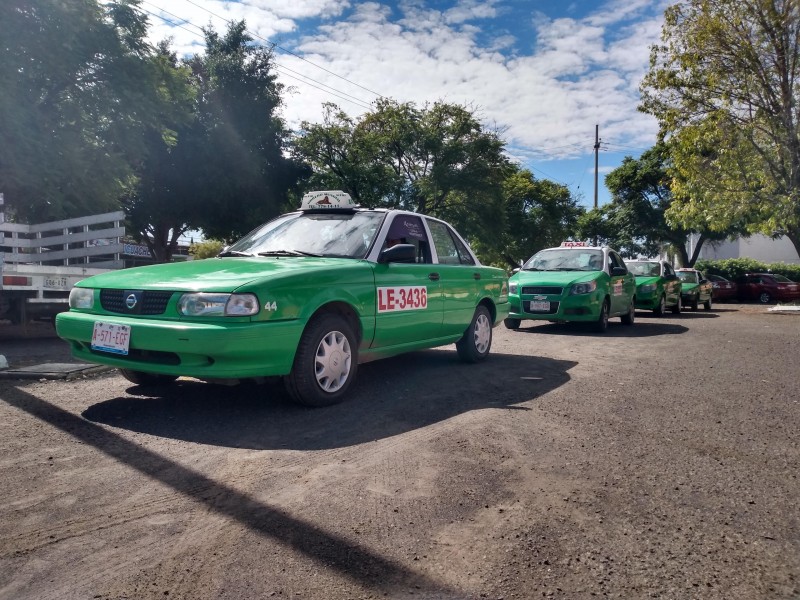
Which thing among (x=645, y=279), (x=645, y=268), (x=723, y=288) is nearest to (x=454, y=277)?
(x=645, y=279)

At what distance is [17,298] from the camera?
905 centimetres

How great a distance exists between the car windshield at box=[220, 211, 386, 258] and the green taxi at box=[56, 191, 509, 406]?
2 cm

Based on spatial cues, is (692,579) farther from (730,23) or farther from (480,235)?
(480,235)

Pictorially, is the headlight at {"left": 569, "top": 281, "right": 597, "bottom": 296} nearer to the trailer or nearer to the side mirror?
the side mirror

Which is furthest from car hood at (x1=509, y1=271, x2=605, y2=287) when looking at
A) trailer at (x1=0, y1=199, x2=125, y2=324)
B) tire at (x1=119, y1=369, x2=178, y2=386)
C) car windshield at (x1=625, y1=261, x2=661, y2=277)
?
tire at (x1=119, y1=369, x2=178, y2=386)

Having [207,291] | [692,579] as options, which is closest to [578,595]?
[692,579]

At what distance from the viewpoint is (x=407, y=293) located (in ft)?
19.7

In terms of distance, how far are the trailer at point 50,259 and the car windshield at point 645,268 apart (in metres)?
12.8

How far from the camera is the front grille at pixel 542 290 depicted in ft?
37.8

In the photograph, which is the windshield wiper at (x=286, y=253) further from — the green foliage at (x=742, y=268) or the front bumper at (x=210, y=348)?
the green foliage at (x=742, y=268)

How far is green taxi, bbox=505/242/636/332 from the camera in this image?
450 inches

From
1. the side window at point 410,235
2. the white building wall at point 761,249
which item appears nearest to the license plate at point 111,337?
the side window at point 410,235

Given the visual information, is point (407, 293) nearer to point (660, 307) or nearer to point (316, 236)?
point (316, 236)

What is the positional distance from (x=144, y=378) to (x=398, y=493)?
3.07 metres
